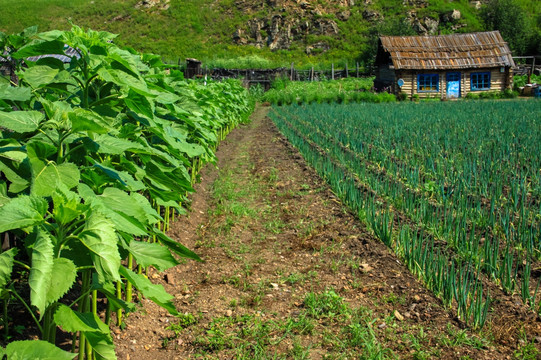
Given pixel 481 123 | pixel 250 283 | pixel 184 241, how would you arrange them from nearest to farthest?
pixel 250 283 → pixel 184 241 → pixel 481 123

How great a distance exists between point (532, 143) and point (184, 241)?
6404 mm

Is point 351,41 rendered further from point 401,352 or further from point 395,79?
point 401,352

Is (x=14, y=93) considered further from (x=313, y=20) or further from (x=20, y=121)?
(x=313, y=20)

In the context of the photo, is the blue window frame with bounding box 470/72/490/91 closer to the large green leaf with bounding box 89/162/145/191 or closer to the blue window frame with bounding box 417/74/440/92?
the blue window frame with bounding box 417/74/440/92

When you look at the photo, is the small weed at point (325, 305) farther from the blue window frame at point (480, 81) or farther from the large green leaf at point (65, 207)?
the blue window frame at point (480, 81)

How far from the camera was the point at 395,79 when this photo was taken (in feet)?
86.0

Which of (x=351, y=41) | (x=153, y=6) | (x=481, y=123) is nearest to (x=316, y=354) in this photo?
(x=481, y=123)

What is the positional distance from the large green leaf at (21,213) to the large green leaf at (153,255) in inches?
22.4

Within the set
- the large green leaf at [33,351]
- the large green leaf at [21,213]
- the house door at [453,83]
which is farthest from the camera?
the house door at [453,83]

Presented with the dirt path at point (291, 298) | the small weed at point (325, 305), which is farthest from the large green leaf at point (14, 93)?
the small weed at point (325, 305)

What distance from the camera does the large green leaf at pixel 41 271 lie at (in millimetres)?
1380

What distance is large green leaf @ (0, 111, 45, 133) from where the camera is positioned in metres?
1.89

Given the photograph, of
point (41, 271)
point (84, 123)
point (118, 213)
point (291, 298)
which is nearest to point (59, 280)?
point (41, 271)

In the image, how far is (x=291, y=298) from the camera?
3.58 metres
